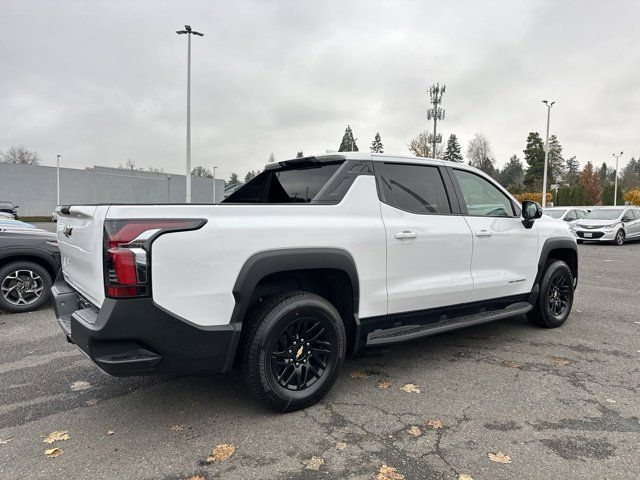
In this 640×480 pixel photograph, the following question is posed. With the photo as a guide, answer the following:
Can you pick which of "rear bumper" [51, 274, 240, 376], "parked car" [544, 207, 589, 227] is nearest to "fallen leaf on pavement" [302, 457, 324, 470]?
"rear bumper" [51, 274, 240, 376]

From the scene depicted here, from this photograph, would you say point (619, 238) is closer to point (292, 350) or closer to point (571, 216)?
point (571, 216)

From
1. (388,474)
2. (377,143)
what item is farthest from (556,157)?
(388,474)

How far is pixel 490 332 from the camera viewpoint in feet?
17.2

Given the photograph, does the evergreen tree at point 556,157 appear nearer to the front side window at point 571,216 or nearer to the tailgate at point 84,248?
the front side window at point 571,216

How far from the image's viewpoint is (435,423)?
10.1ft

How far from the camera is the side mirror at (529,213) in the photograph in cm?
475

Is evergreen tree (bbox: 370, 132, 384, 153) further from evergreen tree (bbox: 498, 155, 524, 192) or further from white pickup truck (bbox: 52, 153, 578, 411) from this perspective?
white pickup truck (bbox: 52, 153, 578, 411)

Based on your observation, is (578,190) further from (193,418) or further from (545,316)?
(193,418)

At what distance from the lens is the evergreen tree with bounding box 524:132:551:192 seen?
6744cm

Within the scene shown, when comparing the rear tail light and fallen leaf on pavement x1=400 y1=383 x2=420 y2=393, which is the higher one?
the rear tail light

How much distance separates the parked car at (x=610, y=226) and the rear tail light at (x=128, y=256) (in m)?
18.9

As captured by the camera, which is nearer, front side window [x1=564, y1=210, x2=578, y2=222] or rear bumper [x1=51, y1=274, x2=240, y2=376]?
rear bumper [x1=51, y1=274, x2=240, y2=376]

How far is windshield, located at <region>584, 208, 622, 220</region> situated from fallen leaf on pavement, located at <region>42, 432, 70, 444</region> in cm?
2020

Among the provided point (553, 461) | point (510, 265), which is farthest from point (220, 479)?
point (510, 265)
